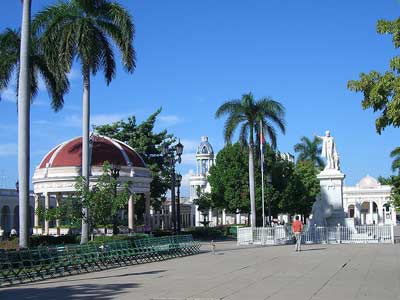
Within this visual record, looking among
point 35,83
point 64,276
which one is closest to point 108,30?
point 35,83

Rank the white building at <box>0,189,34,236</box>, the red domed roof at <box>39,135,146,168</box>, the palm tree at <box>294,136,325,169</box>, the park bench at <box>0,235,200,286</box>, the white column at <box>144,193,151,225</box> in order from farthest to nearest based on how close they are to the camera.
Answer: the palm tree at <box>294,136,325,169</box> → the white building at <box>0,189,34,236</box> → the white column at <box>144,193,151,225</box> → the red domed roof at <box>39,135,146,168</box> → the park bench at <box>0,235,200,286</box>

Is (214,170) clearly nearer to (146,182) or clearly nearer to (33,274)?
(146,182)

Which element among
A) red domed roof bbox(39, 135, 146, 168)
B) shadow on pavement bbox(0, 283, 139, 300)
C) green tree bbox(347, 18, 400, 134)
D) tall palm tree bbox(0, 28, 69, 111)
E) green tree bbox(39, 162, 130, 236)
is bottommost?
shadow on pavement bbox(0, 283, 139, 300)

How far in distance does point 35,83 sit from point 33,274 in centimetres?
1762

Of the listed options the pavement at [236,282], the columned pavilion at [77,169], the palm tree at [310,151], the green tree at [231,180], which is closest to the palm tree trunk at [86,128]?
the pavement at [236,282]

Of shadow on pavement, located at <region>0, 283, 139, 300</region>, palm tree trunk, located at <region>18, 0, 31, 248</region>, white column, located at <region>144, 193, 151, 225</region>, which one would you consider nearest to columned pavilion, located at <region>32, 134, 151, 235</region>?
white column, located at <region>144, 193, 151, 225</region>

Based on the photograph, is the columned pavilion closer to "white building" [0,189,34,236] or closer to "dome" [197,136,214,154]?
"white building" [0,189,34,236]

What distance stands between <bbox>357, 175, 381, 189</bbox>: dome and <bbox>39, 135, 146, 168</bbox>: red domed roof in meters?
79.7

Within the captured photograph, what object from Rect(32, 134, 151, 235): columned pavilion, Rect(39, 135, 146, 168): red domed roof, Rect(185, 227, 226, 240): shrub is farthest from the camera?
Rect(185, 227, 226, 240): shrub

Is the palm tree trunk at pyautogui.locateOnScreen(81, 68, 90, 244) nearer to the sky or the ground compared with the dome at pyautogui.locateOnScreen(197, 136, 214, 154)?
nearer to the ground

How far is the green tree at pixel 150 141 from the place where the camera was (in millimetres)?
63453

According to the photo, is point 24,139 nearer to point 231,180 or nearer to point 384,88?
point 384,88

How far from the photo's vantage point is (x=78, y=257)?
2042cm

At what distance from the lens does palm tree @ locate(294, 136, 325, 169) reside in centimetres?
8594
